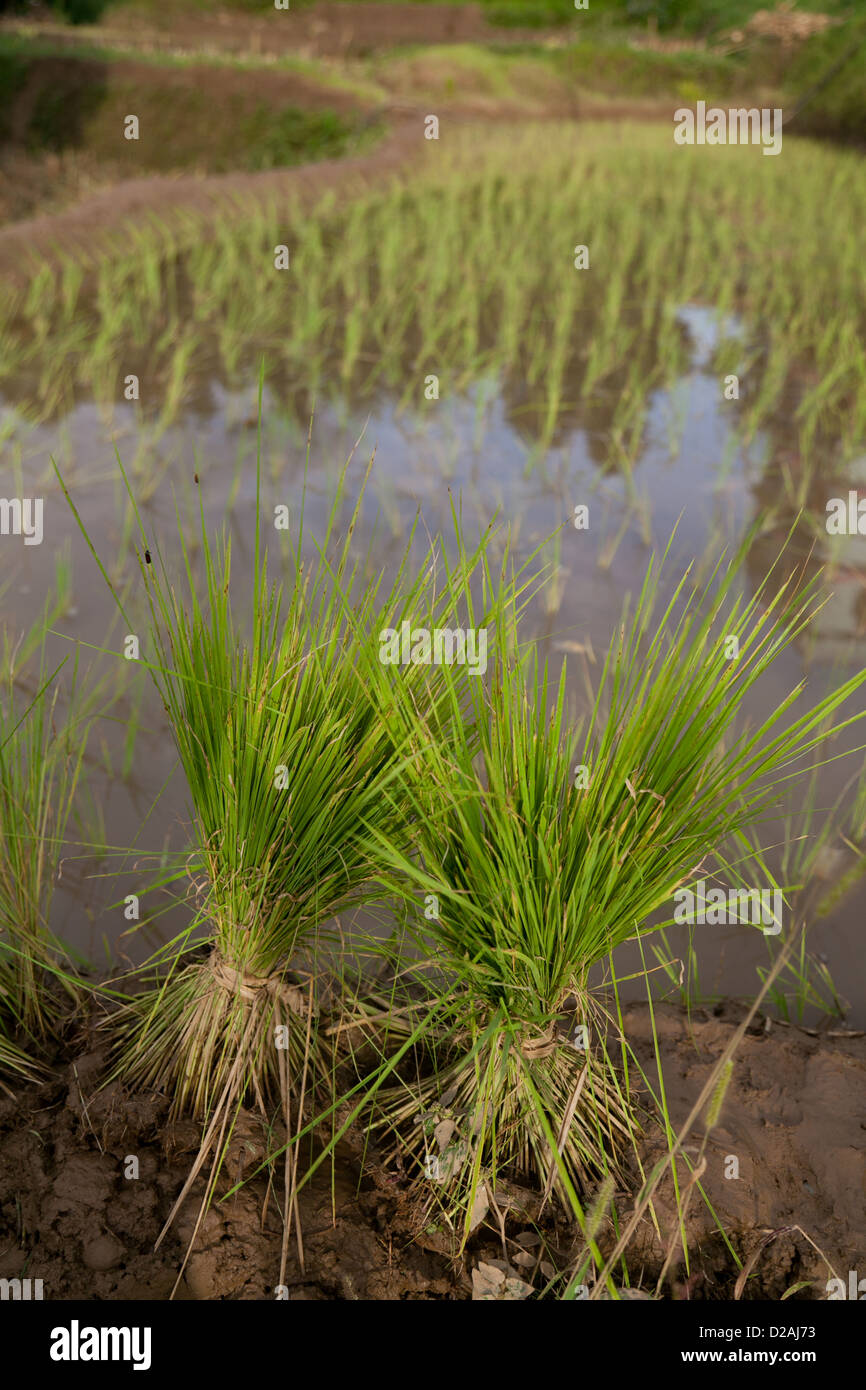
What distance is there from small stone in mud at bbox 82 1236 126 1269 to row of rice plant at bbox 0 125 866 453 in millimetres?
3379

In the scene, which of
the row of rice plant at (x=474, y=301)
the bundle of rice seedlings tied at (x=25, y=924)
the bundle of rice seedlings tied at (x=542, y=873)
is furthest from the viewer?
the row of rice plant at (x=474, y=301)

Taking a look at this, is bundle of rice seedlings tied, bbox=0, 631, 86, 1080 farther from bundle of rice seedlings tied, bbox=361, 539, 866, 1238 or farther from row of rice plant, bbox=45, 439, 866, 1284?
bundle of rice seedlings tied, bbox=361, 539, 866, 1238

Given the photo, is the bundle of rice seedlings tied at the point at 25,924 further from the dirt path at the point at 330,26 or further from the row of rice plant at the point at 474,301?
the dirt path at the point at 330,26

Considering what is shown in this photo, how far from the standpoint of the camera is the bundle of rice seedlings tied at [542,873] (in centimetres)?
122

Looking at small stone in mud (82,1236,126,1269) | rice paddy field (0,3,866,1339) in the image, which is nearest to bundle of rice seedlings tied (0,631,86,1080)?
rice paddy field (0,3,866,1339)

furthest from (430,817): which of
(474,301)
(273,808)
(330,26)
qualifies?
(330,26)

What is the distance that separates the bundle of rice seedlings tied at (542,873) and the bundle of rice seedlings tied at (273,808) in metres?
0.08

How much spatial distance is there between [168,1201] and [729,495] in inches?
121

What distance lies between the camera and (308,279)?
5.44m

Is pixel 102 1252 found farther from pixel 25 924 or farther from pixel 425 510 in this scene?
pixel 425 510

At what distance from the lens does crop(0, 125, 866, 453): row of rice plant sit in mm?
4453

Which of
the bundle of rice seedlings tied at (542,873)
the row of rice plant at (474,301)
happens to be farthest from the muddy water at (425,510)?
the bundle of rice seedlings tied at (542,873)
